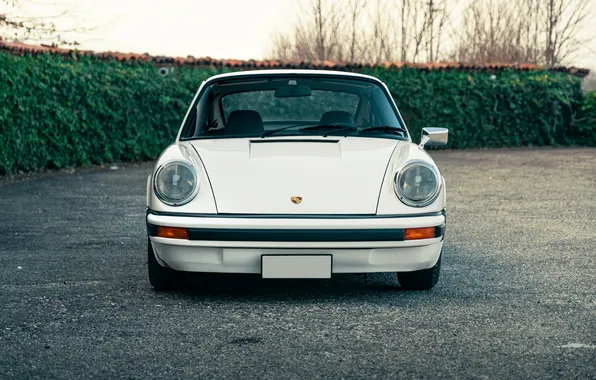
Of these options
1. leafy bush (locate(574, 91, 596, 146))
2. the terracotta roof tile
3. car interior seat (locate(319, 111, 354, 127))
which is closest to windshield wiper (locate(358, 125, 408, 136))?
car interior seat (locate(319, 111, 354, 127))

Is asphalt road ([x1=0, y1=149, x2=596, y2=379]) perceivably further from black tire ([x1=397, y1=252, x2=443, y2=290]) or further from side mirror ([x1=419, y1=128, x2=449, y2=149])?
side mirror ([x1=419, y1=128, x2=449, y2=149])

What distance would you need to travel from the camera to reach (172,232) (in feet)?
18.2

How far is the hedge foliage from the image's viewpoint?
50.9 ft

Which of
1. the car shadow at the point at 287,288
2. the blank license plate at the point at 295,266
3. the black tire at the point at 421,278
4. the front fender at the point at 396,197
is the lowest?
the car shadow at the point at 287,288

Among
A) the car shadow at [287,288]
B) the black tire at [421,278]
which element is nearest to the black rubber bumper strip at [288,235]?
the car shadow at [287,288]

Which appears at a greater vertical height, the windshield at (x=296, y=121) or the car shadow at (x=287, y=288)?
the windshield at (x=296, y=121)

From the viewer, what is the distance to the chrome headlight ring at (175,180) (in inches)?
220

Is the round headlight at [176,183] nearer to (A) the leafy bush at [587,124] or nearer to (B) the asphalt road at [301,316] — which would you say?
(B) the asphalt road at [301,316]

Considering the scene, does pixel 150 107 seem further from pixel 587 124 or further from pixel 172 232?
pixel 172 232

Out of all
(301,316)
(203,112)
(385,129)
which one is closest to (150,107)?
(203,112)

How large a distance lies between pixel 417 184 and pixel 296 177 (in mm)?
719

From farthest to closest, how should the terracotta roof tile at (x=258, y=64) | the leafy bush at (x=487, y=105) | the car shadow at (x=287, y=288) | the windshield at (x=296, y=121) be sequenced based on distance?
the leafy bush at (x=487, y=105)
the terracotta roof tile at (x=258, y=64)
the windshield at (x=296, y=121)
the car shadow at (x=287, y=288)

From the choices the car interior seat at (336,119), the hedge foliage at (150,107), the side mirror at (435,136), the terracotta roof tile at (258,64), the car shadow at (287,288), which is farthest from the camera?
the terracotta roof tile at (258,64)

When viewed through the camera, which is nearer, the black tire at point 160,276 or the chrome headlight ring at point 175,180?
the chrome headlight ring at point 175,180
